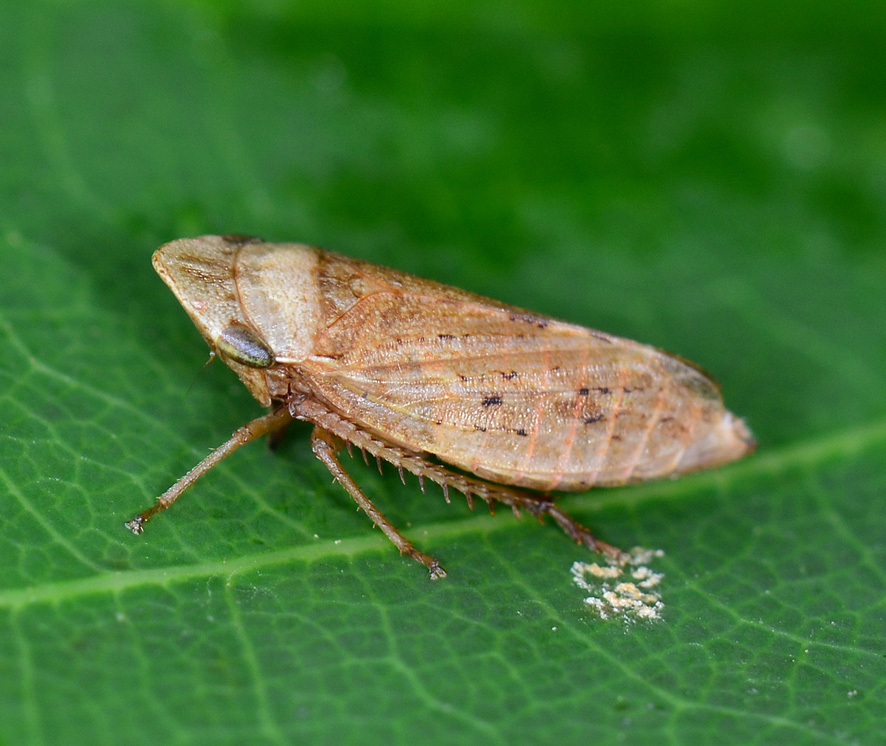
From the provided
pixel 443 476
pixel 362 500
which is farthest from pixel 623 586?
pixel 362 500

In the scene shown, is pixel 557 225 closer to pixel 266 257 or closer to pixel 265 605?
pixel 266 257

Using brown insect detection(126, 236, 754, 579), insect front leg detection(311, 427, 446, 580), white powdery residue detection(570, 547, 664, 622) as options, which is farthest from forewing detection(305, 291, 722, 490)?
white powdery residue detection(570, 547, 664, 622)

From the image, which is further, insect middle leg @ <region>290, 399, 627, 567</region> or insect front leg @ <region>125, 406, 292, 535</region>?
insect middle leg @ <region>290, 399, 627, 567</region>

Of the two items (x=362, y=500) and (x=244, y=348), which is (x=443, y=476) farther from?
(x=244, y=348)

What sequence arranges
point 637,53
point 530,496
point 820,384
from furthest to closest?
point 637,53
point 820,384
point 530,496

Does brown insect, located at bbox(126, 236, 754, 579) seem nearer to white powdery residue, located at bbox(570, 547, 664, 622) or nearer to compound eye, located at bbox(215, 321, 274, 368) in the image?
compound eye, located at bbox(215, 321, 274, 368)

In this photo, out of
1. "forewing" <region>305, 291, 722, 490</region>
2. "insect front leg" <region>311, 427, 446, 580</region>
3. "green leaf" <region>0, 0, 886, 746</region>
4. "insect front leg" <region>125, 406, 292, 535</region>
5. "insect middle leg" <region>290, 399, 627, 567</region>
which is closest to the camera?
"green leaf" <region>0, 0, 886, 746</region>

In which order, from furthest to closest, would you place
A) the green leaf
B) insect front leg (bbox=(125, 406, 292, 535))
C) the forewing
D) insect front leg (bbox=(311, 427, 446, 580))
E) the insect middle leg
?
the forewing → the insect middle leg → insect front leg (bbox=(311, 427, 446, 580)) → insect front leg (bbox=(125, 406, 292, 535)) → the green leaf

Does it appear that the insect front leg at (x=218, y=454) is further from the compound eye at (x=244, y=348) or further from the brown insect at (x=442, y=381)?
the compound eye at (x=244, y=348)

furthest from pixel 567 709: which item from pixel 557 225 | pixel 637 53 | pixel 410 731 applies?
pixel 637 53
